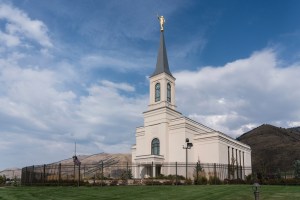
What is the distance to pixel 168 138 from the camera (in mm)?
A: 43812

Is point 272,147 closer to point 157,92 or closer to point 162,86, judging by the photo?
point 157,92

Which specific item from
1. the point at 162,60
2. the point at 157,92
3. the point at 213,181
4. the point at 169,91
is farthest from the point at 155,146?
the point at 213,181

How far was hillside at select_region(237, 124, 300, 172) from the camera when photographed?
273ft

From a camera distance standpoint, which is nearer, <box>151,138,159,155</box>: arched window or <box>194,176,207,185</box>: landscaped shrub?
<box>194,176,207,185</box>: landscaped shrub

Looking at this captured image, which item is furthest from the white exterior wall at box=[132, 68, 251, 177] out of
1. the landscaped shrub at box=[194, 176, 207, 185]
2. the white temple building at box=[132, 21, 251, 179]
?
the landscaped shrub at box=[194, 176, 207, 185]

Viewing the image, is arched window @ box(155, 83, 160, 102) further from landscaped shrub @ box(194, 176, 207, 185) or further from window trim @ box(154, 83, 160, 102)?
landscaped shrub @ box(194, 176, 207, 185)

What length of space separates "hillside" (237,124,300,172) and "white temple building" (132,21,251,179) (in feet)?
90.7

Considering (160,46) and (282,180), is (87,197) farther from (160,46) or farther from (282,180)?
(160,46)

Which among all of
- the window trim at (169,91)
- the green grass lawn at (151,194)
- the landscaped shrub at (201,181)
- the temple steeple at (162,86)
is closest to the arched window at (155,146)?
the temple steeple at (162,86)

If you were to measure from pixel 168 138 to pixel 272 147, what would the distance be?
6357 cm

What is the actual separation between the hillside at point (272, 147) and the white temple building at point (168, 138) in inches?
1089

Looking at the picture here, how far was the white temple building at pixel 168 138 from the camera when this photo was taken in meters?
42.0

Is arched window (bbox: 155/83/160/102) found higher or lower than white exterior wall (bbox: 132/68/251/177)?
higher

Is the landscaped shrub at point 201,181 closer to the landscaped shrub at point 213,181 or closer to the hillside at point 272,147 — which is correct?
the landscaped shrub at point 213,181
